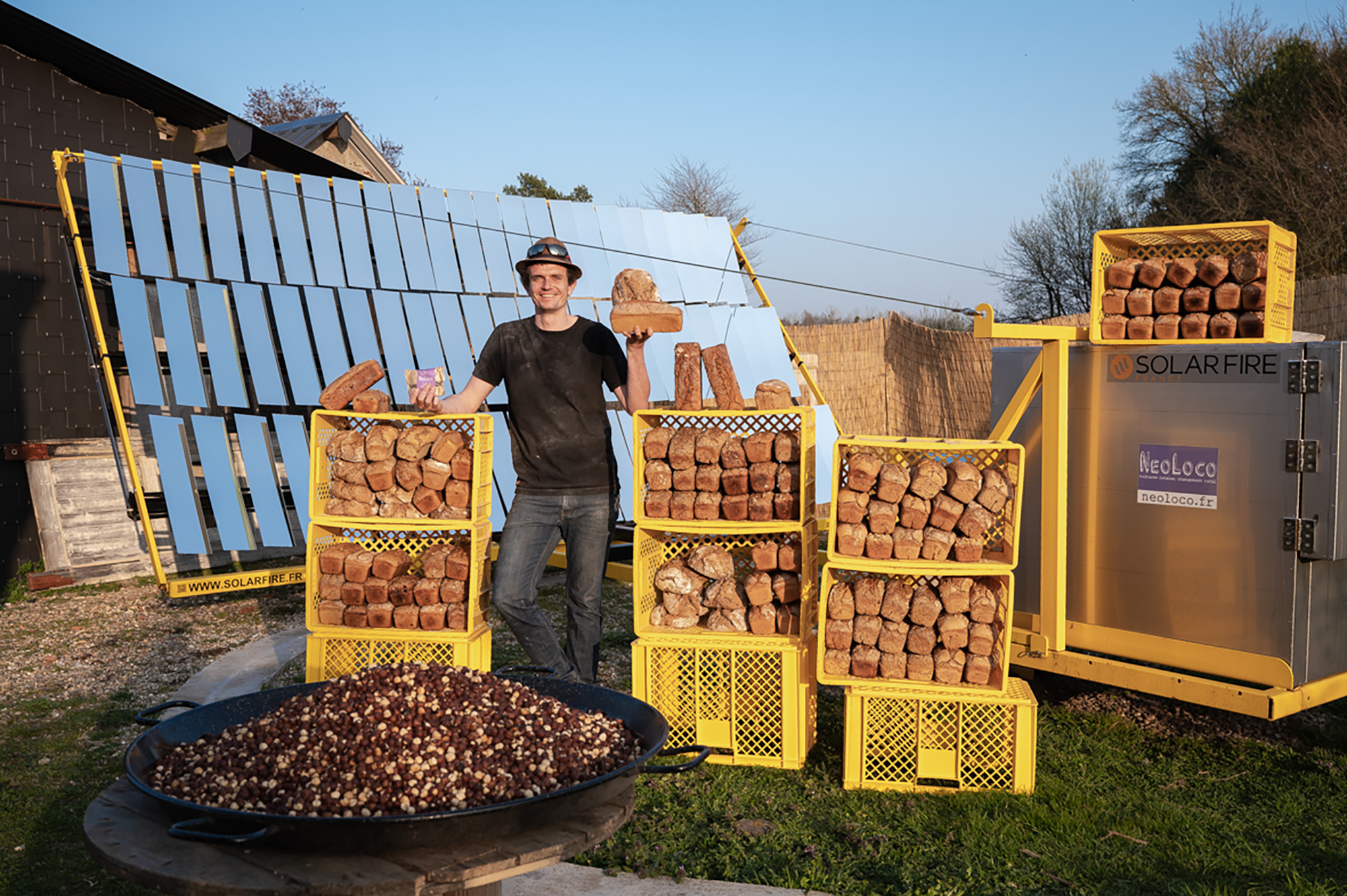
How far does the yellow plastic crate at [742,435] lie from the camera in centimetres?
434

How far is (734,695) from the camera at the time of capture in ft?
14.3

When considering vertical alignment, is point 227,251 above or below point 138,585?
above

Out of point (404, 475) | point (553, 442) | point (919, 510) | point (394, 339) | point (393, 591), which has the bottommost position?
point (393, 591)

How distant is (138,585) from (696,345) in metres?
6.01

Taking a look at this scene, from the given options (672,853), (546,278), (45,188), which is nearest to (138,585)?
(45,188)

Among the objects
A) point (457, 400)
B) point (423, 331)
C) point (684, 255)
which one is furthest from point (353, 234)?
point (457, 400)

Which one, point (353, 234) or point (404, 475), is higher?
point (353, 234)

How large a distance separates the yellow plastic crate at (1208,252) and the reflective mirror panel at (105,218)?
21.2 ft

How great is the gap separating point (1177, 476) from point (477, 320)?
6.19 metres

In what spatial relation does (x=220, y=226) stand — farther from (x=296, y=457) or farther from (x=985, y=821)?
(x=985, y=821)

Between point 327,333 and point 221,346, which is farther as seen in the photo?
point 327,333

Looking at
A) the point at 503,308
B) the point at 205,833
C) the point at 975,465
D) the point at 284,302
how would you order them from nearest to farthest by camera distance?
the point at 205,833 < the point at 975,465 < the point at 284,302 < the point at 503,308

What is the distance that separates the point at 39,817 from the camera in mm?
3779

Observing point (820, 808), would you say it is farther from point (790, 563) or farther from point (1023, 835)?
point (790, 563)
